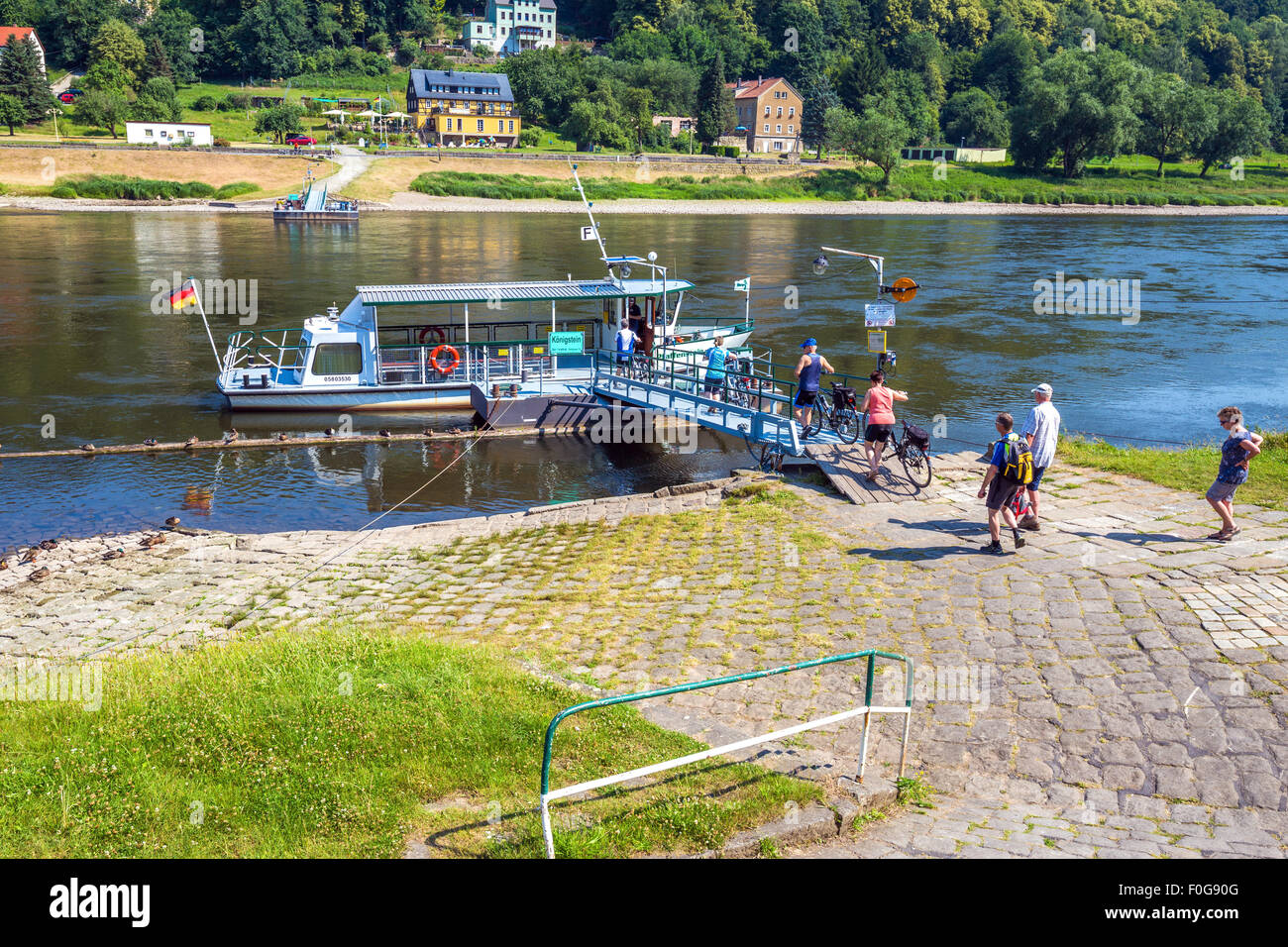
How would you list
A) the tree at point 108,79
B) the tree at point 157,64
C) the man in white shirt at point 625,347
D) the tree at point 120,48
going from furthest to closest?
the tree at point 157,64
the tree at point 120,48
the tree at point 108,79
the man in white shirt at point 625,347

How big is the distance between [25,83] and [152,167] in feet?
71.2

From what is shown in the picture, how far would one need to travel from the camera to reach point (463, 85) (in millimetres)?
136375

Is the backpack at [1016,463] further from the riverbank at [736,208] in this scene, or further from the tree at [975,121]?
the tree at [975,121]

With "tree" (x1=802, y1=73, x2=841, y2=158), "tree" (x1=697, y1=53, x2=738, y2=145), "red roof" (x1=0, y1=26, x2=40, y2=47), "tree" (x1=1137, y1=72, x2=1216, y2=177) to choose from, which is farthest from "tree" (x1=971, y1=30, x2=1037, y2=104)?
"red roof" (x1=0, y1=26, x2=40, y2=47)

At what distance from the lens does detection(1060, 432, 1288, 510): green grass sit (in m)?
16.5

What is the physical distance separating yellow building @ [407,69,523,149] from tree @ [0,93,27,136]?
46.1m

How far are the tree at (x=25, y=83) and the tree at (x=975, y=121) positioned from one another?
11552cm

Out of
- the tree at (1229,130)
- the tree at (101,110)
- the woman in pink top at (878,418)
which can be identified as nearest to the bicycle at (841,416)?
the woman in pink top at (878,418)

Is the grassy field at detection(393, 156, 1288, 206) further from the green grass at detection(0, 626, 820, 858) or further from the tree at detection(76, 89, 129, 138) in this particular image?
the green grass at detection(0, 626, 820, 858)

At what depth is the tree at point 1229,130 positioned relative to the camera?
12356cm

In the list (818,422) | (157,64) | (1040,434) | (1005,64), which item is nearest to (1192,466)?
(1040,434)

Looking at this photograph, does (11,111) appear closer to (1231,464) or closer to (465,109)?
(465,109)
